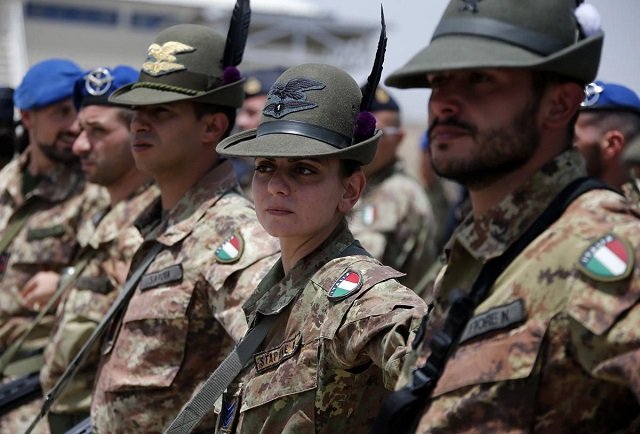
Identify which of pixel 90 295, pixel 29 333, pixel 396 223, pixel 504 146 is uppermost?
pixel 504 146

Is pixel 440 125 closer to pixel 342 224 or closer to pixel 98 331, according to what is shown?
pixel 342 224

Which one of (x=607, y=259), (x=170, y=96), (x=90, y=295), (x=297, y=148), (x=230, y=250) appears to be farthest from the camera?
(x=90, y=295)

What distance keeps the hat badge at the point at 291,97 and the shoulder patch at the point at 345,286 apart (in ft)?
1.82

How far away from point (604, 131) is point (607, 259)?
9.10 feet

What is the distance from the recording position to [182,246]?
163 inches

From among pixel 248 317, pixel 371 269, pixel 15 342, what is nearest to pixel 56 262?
pixel 15 342

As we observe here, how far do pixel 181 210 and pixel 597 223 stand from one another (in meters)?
2.47

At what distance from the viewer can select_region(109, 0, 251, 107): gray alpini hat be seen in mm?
4277

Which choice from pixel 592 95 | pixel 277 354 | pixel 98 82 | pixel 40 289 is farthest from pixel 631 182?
pixel 40 289

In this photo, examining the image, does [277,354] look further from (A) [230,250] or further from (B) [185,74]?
(B) [185,74]

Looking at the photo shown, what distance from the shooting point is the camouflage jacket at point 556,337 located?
2.02 meters

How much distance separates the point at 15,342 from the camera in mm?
5746

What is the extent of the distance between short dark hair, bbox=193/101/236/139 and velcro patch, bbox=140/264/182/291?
69cm

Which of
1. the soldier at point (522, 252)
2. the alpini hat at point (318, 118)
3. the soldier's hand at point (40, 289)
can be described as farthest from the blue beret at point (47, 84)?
the soldier at point (522, 252)
